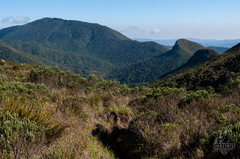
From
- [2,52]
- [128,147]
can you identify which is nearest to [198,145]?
[128,147]

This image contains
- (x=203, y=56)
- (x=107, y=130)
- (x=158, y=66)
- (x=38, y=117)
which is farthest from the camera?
(x=158, y=66)

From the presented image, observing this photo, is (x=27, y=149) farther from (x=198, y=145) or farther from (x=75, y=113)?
(x=198, y=145)

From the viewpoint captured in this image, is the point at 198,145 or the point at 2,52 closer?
the point at 198,145

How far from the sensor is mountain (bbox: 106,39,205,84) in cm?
16988

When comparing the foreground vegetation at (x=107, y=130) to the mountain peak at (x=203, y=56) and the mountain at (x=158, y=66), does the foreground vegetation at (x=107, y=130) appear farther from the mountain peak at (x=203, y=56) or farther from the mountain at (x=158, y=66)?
the mountain at (x=158, y=66)

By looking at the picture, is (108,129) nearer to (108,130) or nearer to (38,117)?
(108,130)

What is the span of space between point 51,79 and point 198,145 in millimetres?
7850

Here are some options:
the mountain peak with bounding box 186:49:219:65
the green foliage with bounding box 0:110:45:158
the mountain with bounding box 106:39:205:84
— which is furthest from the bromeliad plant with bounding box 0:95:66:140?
the mountain with bounding box 106:39:205:84

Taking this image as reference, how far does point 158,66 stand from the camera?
7092 inches

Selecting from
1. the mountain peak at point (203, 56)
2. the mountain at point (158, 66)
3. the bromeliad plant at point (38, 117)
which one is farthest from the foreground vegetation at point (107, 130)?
the mountain at point (158, 66)

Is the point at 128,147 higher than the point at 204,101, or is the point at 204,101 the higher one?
the point at 204,101

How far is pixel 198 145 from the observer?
2727mm

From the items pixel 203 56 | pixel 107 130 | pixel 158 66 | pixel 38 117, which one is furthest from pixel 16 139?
pixel 158 66

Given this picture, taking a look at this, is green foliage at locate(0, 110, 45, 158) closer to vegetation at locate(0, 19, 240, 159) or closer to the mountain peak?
vegetation at locate(0, 19, 240, 159)
